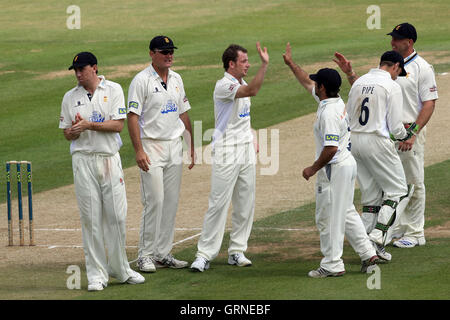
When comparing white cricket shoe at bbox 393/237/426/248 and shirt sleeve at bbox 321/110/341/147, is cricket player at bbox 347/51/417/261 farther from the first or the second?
shirt sleeve at bbox 321/110/341/147

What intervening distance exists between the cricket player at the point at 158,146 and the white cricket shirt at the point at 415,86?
8.99 ft

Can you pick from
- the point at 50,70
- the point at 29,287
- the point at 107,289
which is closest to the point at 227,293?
the point at 107,289

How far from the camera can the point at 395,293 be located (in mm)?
8812

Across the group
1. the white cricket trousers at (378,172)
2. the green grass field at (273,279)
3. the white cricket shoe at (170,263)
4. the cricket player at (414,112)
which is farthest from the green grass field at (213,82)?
the white cricket trousers at (378,172)

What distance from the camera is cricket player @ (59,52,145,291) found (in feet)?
31.0

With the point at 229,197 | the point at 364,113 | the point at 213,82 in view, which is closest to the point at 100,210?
the point at 229,197

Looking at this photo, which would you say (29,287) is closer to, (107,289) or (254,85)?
(107,289)

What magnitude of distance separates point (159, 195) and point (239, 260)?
43.9 inches

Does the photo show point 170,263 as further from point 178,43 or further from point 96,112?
point 178,43

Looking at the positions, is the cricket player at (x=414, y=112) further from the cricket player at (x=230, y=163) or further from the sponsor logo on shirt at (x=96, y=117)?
the sponsor logo on shirt at (x=96, y=117)

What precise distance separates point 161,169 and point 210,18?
2572 cm

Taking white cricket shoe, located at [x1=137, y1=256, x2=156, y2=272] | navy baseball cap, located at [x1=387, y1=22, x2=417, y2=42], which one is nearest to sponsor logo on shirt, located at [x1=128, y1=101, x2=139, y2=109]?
white cricket shoe, located at [x1=137, y1=256, x2=156, y2=272]

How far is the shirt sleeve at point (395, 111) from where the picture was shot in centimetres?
1029

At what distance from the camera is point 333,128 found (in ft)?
31.0
